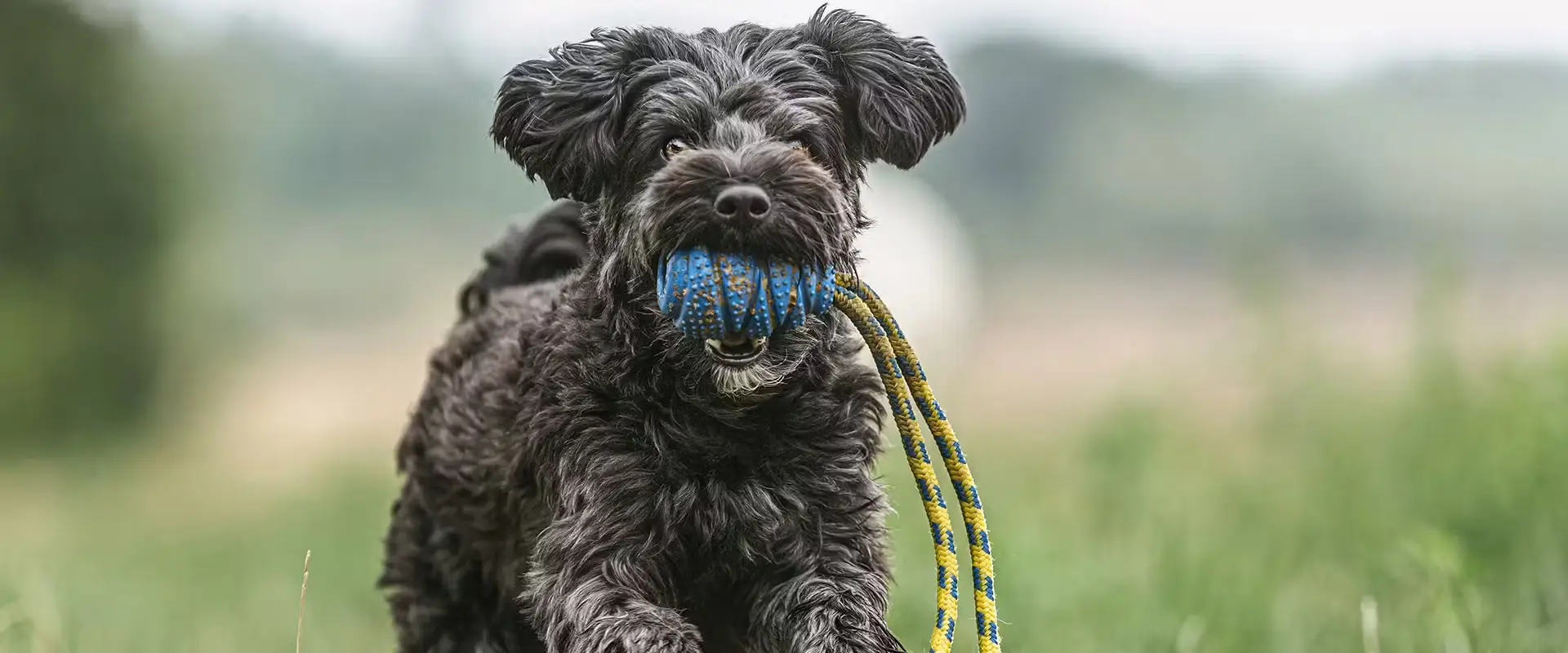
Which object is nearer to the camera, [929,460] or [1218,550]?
[929,460]

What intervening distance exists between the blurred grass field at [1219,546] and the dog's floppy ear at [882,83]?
104 cm

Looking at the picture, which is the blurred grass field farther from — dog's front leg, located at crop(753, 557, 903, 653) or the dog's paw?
the dog's paw

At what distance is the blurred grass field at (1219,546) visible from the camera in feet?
16.9

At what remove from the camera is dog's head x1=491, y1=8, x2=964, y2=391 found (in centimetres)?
339

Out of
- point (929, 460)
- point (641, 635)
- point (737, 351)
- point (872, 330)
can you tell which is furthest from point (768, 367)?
point (641, 635)

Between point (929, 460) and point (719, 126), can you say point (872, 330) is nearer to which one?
point (929, 460)

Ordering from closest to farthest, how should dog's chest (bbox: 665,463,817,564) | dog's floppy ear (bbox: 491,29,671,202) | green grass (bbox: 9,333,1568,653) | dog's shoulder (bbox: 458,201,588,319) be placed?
dog's chest (bbox: 665,463,817,564)
dog's floppy ear (bbox: 491,29,671,202)
green grass (bbox: 9,333,1568,653)
dog's shoulder (bbox: 458,201,588,319)

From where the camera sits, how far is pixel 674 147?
148 inches

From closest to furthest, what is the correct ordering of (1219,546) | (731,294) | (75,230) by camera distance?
(731,294) → (1219,546) → (75,230)

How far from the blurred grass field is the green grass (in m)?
0.02

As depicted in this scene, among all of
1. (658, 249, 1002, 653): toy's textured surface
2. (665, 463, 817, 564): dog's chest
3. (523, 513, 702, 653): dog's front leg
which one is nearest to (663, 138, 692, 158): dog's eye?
(658, 249, 1002, 653): toy's textured surface

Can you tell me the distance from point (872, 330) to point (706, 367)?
1.68 ft

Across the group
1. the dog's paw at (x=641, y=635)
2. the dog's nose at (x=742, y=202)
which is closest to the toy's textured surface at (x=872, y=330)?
the dog's nose at (x=742, y=202)

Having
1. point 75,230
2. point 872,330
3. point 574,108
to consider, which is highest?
point 75,230
